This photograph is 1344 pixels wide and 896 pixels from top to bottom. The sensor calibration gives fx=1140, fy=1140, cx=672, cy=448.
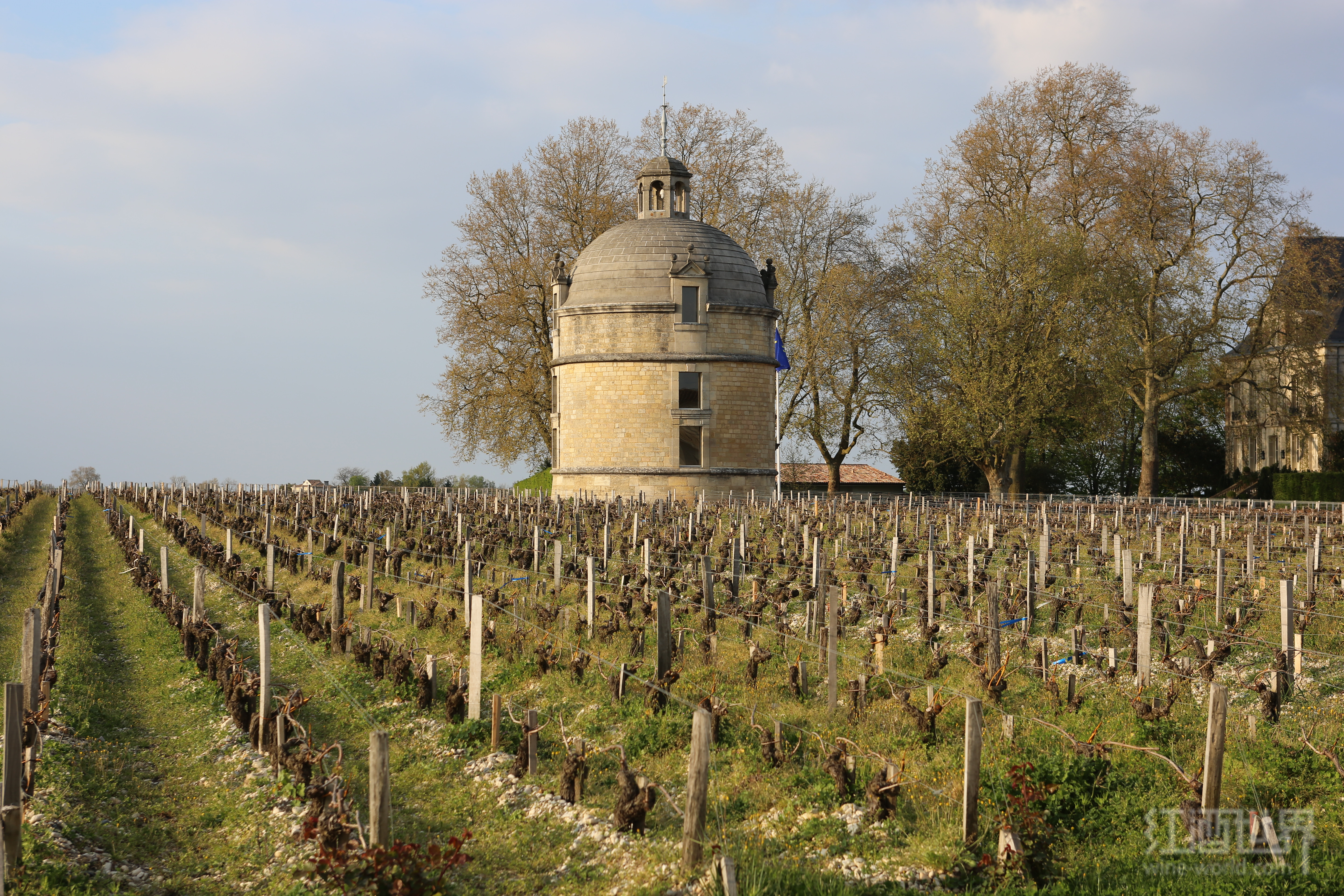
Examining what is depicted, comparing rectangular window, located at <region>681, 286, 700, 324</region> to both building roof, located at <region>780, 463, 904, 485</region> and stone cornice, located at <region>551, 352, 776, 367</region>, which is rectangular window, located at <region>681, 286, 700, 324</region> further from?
building roof, located at <region>780, 463, 904, 485</region>

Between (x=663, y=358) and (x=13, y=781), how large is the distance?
32.3m

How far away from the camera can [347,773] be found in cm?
965

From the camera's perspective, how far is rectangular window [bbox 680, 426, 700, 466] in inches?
1567

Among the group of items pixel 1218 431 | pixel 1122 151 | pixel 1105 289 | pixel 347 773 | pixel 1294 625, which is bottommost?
pixel 347 773

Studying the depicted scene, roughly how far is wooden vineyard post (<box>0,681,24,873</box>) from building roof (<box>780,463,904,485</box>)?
45835 millimetres

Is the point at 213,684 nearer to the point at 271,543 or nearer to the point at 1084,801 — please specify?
the point at 271,543

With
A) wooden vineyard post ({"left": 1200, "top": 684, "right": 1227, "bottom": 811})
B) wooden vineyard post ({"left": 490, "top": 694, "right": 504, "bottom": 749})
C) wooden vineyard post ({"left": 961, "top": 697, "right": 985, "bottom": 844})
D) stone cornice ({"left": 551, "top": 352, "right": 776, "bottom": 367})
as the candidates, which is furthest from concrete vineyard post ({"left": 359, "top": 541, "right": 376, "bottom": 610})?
stone cornice ({"left": 551, "top": 352, "right": 776, "bottom": 367})

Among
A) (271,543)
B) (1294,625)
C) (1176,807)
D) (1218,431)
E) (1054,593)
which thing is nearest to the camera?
(1176,807)

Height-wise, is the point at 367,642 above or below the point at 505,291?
below

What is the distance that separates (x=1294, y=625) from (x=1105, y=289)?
32031 millimetres

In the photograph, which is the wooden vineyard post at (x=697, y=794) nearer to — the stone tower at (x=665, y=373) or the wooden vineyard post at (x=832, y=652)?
the wooden vineyard post at (x=832, y=652)

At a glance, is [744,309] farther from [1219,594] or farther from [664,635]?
[664,635]

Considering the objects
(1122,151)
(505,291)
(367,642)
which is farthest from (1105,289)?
(367,642)

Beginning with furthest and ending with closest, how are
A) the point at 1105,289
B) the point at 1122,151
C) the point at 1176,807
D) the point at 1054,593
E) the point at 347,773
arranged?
the point at 1122,151
the point at 1105,289
the point at 1054,593
the point at 347,773
the point at 1176,807
